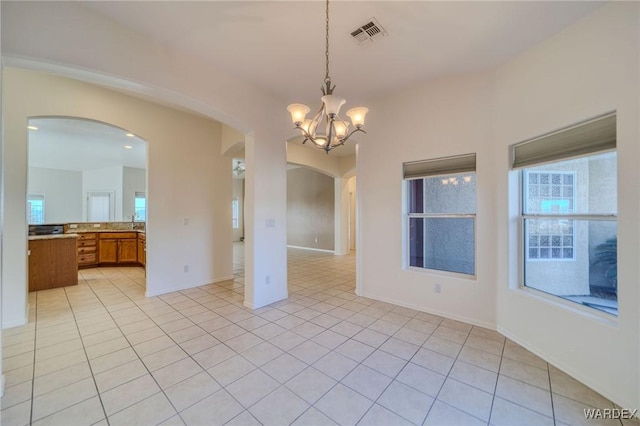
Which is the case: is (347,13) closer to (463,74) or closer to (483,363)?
(463,74)

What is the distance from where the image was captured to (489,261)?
3010 millimetres

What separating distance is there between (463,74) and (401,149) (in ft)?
3.73

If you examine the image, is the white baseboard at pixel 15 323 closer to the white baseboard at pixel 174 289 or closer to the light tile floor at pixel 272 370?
the light tile floor at pixel 272 370

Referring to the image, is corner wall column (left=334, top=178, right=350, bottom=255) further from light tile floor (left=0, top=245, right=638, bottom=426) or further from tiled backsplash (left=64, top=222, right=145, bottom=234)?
tiled backsplash (left=64, top=222, right=145, bottom=234)

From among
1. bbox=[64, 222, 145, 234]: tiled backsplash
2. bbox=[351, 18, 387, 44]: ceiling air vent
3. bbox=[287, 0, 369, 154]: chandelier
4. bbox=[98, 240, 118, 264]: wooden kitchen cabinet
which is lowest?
bbox=[98, 240, 118, 264]: wooden kitchen cabinet

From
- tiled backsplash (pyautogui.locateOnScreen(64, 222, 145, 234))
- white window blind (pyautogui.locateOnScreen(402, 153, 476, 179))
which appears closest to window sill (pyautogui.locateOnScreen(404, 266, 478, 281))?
white window blind (pyautogui.locateOnScreen(402, 153, 476, 179))

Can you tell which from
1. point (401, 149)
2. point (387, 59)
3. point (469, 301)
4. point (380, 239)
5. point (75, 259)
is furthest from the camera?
point (75, 259)

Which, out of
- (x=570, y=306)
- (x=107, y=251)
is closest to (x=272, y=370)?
(x=570, y=306)

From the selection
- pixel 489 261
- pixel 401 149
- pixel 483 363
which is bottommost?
pixel 483 363

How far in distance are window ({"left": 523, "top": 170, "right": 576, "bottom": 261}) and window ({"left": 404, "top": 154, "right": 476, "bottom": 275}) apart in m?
0.59

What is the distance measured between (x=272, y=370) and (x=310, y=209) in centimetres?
750

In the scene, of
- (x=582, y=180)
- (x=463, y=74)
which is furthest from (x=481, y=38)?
(x=582, y=180)

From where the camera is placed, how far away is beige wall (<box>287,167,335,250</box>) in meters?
8.92

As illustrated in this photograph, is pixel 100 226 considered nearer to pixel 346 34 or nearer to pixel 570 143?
pixel 346 34
